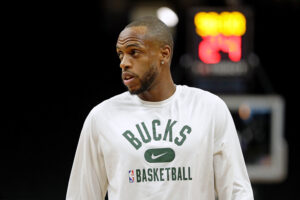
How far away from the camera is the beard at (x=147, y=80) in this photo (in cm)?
230

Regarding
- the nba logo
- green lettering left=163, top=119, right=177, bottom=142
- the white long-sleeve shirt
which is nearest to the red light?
Answer: the white long-sleeve shirt

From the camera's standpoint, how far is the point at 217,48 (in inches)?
241

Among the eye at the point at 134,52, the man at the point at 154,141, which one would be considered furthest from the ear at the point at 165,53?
the eye at the point at 134,52

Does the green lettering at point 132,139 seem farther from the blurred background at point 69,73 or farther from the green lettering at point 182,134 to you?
the blurred background at point 69,73

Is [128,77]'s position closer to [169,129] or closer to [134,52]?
[134,52]

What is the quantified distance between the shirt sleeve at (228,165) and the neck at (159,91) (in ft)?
0.70

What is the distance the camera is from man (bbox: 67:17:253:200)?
7.38 ft

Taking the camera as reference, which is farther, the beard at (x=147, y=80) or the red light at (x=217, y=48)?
the red light at (x=217, y=48)

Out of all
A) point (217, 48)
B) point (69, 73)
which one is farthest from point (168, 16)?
point (217, 48)

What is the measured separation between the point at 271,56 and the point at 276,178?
2913 millimetres

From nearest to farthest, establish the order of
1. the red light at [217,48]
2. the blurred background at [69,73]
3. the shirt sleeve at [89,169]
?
the shirt sleeve at [89,169] < the red light at [217,48] < the blurred background at [69,73]

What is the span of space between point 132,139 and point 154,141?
0.08m

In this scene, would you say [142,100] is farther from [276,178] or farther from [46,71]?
[46,71]

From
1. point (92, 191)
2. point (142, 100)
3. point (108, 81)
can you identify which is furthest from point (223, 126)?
point (108, 81)
